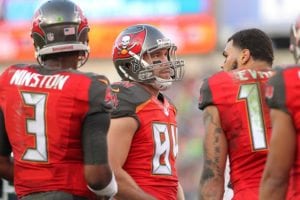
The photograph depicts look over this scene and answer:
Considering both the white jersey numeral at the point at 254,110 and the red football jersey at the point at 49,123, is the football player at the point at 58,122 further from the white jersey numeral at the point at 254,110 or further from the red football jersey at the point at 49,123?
the white jersey numeral at the point at 254,110

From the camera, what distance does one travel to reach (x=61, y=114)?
4.92 meters

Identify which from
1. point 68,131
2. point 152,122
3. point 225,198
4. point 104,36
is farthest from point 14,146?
point 104,36

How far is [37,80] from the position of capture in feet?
16.4

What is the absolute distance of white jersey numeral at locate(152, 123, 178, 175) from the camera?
5863 mm

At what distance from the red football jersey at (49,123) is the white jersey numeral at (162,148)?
34.9 inches

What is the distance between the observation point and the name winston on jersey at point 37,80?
4.96 m

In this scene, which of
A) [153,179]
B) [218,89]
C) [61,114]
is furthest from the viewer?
[153,179]

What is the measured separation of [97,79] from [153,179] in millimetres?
1071

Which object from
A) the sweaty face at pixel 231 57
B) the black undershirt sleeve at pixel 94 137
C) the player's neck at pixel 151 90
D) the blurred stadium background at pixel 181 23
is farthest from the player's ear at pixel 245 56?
the blurred stadium background at pixel 181 23

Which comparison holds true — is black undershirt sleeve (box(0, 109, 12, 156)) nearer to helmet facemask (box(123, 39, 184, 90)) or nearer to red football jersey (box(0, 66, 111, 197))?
red football jersey (box(0, 66, 111, 197))

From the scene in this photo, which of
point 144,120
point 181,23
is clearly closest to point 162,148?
point 144,120

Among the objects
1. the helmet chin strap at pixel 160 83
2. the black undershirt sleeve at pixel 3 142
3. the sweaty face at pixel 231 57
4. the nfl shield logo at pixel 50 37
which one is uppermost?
the nfl shield logo at pixel 50 37

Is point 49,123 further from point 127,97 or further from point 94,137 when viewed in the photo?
point 127,97

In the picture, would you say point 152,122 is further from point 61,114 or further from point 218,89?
point 61,114
